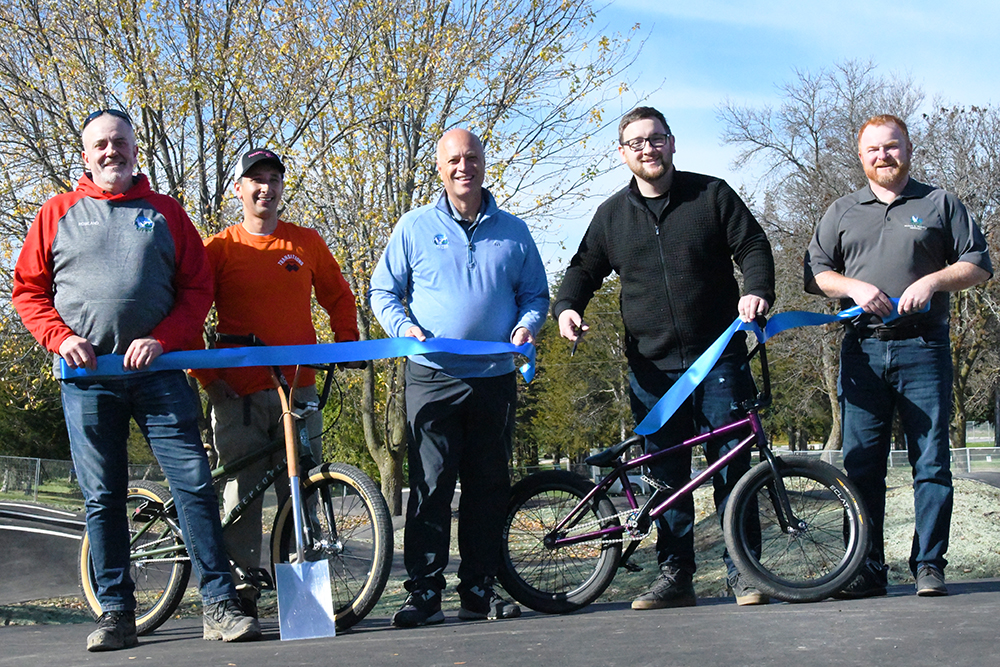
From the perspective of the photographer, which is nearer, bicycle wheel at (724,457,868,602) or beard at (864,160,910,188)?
bicycle wheel at (724,457,868,602)

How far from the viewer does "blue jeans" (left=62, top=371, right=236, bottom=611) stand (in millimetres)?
4496

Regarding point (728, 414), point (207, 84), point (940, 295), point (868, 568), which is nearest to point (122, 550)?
point (728, 414)

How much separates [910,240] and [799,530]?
5.11 feet

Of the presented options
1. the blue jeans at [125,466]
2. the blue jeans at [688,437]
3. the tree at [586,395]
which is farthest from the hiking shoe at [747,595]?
the tree at [586,395]

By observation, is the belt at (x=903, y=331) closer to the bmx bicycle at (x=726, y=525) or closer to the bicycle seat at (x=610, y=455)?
the bmx bicycle at (x=726, y=525)

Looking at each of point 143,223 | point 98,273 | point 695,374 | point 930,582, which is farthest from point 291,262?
point 930,582

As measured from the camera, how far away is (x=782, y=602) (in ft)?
15.7

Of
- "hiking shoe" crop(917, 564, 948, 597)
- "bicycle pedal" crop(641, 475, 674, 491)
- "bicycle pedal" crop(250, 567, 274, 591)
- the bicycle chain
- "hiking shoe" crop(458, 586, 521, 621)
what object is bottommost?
"hiking shoe" crop(458, 586, 521, 621)

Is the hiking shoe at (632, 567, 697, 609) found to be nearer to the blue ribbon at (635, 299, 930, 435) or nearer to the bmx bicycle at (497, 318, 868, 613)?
the bmx bicycle at (497, 318, 868, 613)

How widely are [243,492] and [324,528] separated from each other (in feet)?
1.95

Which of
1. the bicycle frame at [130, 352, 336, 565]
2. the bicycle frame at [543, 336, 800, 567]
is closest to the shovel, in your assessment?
the bicycle frame at [130, 352, 336, 565]

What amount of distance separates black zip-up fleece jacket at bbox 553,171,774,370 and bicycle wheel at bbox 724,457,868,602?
708 millimetres

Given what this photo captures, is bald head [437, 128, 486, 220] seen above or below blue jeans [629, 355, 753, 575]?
above

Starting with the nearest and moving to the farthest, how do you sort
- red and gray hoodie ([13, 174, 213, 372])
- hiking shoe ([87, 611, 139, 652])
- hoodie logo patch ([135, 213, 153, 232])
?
1. hiking shoe ([87, 611, 139, 652])
2. red and gray hoodie ([13, 174, 213, 372])
3. hoodie logo patch ([135, 213, 153, 232])
